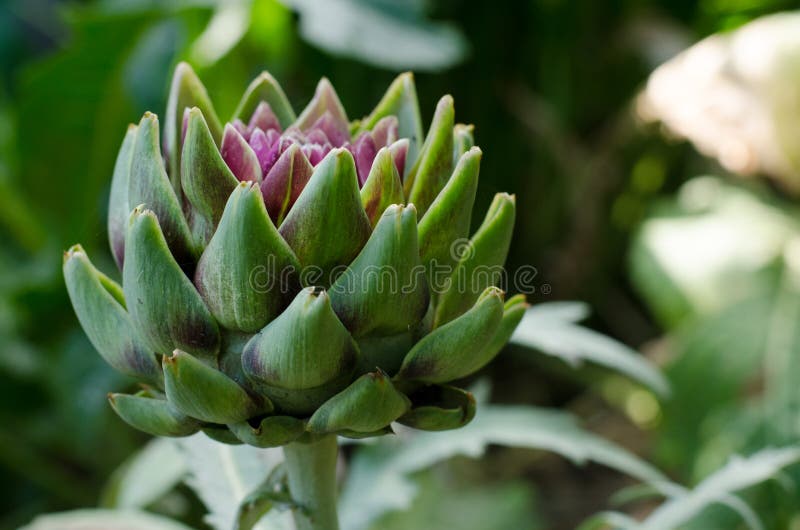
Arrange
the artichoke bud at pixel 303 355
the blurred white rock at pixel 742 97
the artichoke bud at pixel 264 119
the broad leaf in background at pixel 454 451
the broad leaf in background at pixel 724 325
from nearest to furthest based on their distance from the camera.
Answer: the artichoke bud at pixel 303 355 → the artichoke bud at pixel 264 119 → the broad leaf in background at pixel 454 451 → the broad leaf in background at pixel 724 325 → the blurred white rock at pixel 742 97

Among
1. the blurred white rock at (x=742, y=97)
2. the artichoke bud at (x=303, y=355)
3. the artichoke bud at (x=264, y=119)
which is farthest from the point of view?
the blurred white rock at (x=742, y=97)

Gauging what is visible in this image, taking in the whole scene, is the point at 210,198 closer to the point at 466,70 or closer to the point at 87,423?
the point at 87,423

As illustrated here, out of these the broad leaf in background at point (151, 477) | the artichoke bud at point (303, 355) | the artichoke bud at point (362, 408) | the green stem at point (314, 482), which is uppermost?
the artichoke bud at point (303, 355)

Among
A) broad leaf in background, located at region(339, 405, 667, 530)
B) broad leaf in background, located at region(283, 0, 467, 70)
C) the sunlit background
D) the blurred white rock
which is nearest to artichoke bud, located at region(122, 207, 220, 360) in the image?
broad leaf in background, located at region(339, 405, 667, 530)

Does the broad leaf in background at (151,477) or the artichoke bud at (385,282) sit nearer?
the artichoke bud at (385,282)

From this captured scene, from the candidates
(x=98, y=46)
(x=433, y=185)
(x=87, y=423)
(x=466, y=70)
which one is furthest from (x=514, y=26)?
(x=433, y=185)

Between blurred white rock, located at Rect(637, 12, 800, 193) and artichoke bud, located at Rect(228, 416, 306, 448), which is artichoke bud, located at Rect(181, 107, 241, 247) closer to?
artichoke bud, located at Rect(228, 416, 306, 448)

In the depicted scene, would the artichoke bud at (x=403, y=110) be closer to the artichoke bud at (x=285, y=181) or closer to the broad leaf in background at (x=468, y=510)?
the artichoke bud at (x=285, y=181)

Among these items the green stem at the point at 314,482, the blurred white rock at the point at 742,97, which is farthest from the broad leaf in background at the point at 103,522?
the blurred white rock at the point at 742,97
